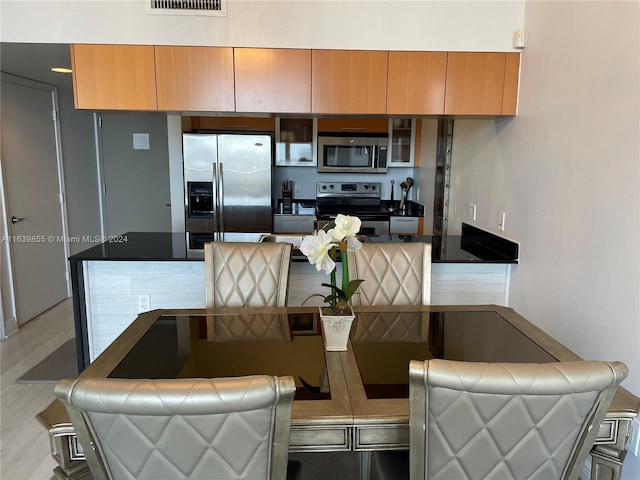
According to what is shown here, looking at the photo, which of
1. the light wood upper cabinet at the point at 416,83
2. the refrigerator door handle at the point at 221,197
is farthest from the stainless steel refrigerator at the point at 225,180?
the light wood upper cabinet at the point at 416,83

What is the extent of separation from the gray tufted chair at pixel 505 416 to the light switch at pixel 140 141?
200 inches

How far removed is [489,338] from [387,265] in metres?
0.64

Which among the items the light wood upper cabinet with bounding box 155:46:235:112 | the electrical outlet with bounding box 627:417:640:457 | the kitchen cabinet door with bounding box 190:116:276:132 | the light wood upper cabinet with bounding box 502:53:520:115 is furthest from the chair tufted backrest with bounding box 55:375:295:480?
the kitchen cabinet door with bounding box 190:116:276:132

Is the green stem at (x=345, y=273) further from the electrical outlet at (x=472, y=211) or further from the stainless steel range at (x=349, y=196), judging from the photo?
the stainless steel range at (x=349, y=196)

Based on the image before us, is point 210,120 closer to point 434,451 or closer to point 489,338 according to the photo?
point 489,338

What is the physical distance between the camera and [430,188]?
4.33m

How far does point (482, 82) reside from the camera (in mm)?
2627

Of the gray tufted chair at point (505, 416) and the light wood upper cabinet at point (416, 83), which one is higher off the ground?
the light wood upper cabinet at point (416, 83)

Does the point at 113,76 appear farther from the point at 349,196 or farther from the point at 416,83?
the point at 349,196

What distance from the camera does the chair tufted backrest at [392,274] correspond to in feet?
7.11

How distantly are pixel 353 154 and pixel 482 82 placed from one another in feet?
7.43

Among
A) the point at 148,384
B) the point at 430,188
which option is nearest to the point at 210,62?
the point at 148,384

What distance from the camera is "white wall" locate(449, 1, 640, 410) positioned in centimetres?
167

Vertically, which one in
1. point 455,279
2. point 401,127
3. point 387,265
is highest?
point 401,127
